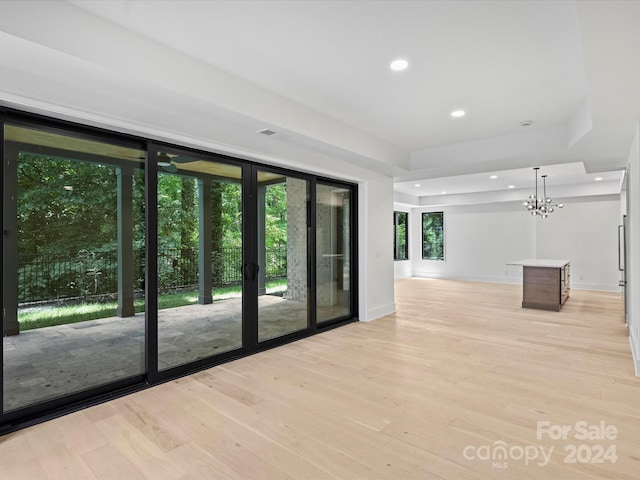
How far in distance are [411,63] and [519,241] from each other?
30.5 ft

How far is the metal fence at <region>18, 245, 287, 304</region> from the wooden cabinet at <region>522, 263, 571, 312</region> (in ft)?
18.2

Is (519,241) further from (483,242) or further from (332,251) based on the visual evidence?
(332,251)

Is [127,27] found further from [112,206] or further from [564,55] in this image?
[564,55]

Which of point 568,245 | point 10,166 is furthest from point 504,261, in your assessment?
point 10,166

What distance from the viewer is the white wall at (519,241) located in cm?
910

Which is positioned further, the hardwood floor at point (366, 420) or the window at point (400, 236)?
the window at point (400, 236)

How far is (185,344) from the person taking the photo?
12.5 feet

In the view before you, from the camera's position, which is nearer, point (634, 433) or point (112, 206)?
point (634, 433)

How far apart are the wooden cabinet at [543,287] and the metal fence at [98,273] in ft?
18.2

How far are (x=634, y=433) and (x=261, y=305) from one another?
3479 mm

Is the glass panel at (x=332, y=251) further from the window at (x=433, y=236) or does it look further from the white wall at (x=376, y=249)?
the window at (x=433, y=236)

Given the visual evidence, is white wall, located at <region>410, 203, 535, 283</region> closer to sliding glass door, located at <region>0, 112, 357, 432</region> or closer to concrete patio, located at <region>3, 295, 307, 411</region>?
sliding glass door, located at <region>0, 112, 357, 432</region>

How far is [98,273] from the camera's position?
307 cm

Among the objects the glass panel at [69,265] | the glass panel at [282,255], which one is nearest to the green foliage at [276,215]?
the glass panel at [282,255]
